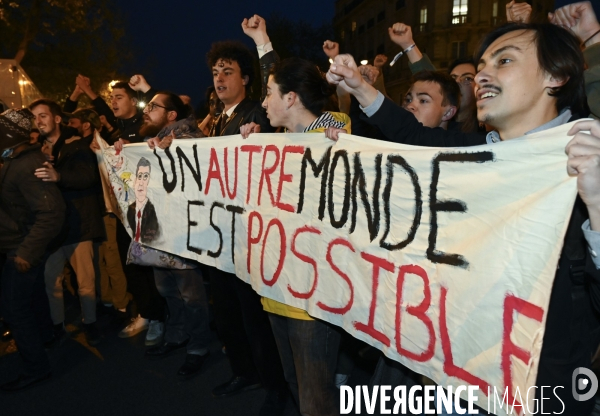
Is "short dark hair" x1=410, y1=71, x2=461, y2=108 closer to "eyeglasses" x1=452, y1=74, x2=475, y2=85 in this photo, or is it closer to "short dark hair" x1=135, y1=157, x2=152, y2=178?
"eyeglasses" x1=452, y1=74, x2=475, y2=85

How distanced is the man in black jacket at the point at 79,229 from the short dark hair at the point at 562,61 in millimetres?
3698

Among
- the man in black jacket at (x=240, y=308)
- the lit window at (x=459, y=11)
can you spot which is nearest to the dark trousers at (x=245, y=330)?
the man in black jacket at (x=240, y=308)

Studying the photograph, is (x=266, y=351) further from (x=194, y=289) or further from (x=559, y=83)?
(x=559, y=83)

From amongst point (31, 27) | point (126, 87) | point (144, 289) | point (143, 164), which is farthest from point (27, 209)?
point (31, 27)

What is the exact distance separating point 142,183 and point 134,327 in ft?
4.94

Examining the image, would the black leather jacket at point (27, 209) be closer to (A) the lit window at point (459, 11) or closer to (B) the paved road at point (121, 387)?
(B) the paved road at point (121, 387)

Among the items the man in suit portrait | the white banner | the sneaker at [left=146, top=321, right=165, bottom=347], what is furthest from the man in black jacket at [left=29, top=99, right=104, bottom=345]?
the white banner

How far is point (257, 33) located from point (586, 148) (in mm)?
2436

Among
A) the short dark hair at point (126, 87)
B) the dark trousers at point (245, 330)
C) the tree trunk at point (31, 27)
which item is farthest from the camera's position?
the tree trunk at point (31, 27)

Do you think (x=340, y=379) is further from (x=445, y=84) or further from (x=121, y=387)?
(x=445, y=84)

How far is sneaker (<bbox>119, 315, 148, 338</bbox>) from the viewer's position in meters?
4.36

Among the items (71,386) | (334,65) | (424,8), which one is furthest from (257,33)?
(424,8)

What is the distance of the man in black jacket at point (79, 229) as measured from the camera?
165 inches

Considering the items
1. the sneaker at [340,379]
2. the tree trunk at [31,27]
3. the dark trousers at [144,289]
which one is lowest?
the sneaker at [340,379]
